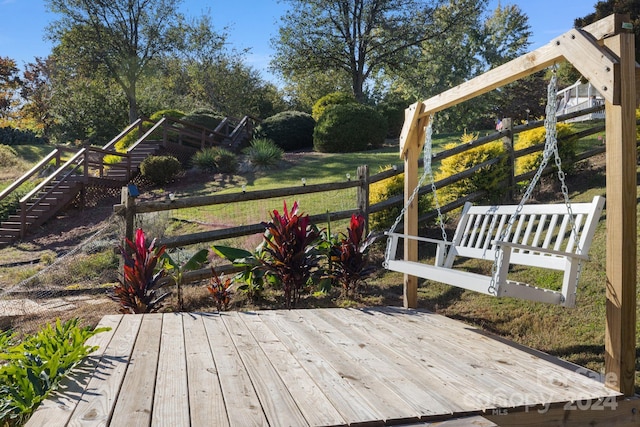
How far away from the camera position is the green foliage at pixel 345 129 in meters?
17.1

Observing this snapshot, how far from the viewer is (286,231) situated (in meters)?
5.64

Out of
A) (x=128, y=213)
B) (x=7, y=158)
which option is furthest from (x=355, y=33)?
(x=128, y=213)

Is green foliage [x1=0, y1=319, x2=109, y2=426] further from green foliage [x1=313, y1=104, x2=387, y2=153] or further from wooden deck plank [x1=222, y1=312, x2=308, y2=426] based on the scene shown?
green foliage [x1=313, y1=104, x2=387, y2=153]

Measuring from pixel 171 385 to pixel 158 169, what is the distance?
12.3m

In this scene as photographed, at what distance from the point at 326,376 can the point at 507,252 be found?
4.40 ft

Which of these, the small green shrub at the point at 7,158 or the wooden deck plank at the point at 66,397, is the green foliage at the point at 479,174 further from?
the small green shrub at the point at 7,158

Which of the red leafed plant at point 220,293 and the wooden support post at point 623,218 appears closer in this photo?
the wooden support post at point 623,218

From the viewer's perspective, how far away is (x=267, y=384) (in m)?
2.89

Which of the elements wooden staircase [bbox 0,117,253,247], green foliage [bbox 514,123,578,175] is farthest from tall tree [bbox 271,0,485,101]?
green foliage [bbox 514,123,578,175]

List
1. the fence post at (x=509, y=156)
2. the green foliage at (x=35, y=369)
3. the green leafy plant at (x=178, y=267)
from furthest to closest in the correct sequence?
the fence post at (x=509, y=156), the green leafy plant at (x=178, y=267), the green foliage at (x=35, y=369)

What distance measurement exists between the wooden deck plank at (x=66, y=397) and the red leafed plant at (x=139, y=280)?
5.39 feet

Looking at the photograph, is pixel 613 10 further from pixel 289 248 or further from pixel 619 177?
pixel 619 177

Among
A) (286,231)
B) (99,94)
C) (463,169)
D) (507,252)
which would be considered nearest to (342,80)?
(99,94)

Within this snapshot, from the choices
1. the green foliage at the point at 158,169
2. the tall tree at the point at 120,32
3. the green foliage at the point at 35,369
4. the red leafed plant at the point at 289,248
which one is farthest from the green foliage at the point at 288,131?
the green foliage at the point at 35,369
